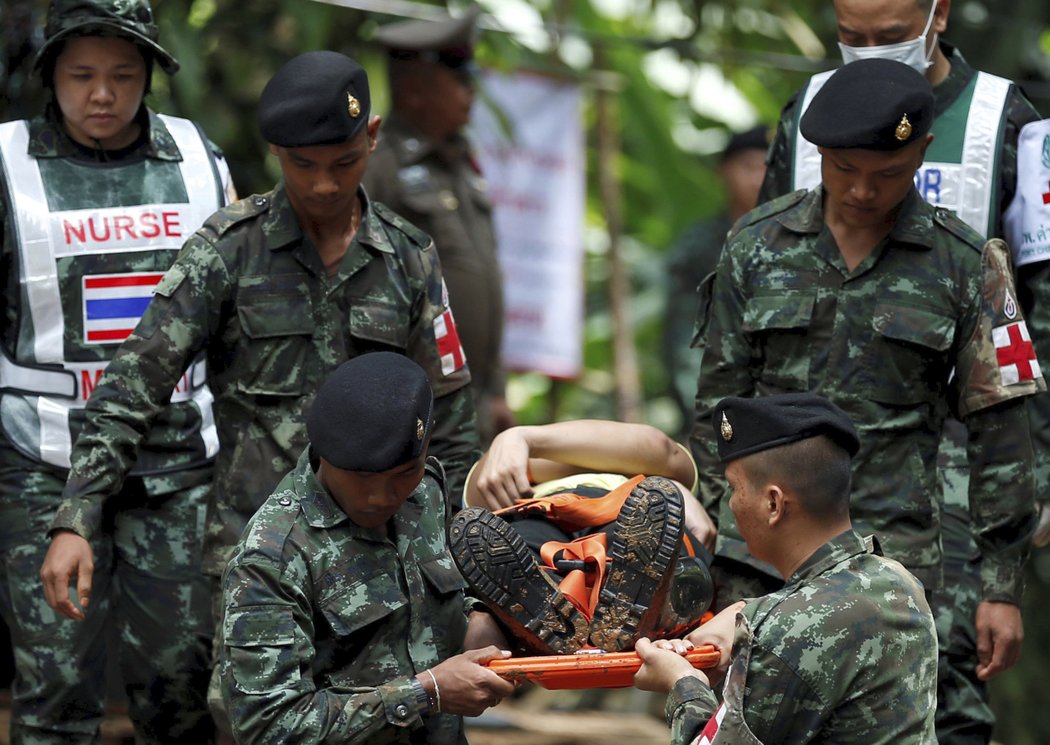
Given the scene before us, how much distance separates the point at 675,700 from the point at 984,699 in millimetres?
1583

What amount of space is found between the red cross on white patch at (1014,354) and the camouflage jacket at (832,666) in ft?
3.83

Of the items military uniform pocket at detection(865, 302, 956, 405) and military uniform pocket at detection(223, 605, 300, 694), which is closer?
military uniform pocket at detection(223, 605, 300, 694)

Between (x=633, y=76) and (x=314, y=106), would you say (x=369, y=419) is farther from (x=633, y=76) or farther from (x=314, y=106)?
(x=633, y=76)

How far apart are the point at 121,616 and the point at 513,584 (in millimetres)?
1547

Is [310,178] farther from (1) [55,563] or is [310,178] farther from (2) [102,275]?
(1) [55,563]

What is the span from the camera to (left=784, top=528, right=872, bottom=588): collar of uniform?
3758mm

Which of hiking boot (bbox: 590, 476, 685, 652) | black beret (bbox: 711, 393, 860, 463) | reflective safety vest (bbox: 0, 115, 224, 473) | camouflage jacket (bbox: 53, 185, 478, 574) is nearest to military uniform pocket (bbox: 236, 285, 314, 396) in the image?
camouflage jacket (bbox: 53, 185, 478, 574)

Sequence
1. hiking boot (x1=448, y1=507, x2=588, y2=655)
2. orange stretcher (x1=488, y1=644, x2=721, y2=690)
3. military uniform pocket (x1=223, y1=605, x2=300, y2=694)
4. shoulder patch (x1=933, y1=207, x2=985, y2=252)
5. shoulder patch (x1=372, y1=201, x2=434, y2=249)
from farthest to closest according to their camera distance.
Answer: shoulder patch (x1=372, y1=201, x2=434, y2=249) < shoulder patch (x1=933, y1=207, x2=985, y2=252) < hiking boot (x1=448, y1=507, x2=588, y2=655) < orange stretcher (x1=488, y1=644, x2=721, y2=690) < military uniform pocket (x1=223, y1=605, x2=300, y2=694)

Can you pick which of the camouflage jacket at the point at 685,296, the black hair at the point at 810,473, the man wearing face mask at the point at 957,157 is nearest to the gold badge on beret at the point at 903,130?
the man wearing face mask at the point at 957,157

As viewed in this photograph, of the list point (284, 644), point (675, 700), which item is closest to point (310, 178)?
point (284, 644)

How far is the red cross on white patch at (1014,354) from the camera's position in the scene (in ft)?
15.5

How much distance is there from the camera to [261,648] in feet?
12.9

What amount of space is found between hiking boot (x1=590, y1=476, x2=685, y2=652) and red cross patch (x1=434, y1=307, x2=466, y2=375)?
874 mm

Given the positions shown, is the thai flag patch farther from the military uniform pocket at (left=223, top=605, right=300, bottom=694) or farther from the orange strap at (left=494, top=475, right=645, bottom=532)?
the military uniform pocket at (left=223, top=605, right=300, bottom=694)
